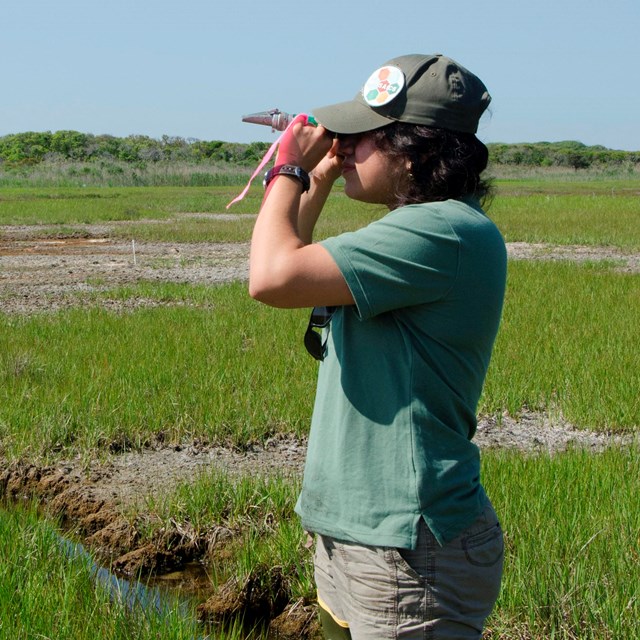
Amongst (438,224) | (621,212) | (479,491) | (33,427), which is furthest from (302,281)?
(621,212)

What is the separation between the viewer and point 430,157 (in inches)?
73.1

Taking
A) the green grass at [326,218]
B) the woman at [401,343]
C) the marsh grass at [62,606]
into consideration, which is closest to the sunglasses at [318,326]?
the woman at [401,343]

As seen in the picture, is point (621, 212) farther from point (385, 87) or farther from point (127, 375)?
point (385, 87)

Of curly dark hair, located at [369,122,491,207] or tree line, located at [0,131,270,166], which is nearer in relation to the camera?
curly dark hair, located at [369,122,491,207]

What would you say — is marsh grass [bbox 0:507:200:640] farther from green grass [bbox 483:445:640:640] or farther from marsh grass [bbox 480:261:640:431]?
marsh grass [bbox 480:261:640:431]

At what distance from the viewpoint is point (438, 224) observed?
70.0 inches

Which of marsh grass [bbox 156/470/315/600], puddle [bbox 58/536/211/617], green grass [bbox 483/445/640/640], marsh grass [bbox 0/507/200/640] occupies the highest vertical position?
green grass [bbox 483/445/640/640]

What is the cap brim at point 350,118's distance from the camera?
6.09ft

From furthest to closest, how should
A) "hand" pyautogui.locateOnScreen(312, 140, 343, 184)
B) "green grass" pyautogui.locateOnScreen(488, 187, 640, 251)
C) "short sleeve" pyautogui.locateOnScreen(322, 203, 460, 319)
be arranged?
1. "green grass" pyautogui.locateOnScreen(488, 187, 640, 251)
2. "hand" pyautogui.locateOnScreen(312, 140, 343, 184)
3. "short sleeve" pyautogui.locateOnScreen(322, 203, 460, 319)

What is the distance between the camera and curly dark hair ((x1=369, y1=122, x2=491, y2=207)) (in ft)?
6.06

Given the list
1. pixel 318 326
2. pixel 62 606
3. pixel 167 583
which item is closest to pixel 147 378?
pixel 167 583

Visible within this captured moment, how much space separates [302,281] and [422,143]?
1.15 ft

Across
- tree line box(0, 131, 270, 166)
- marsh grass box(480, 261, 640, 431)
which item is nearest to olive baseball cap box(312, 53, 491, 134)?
marsh grass box(480, 261, 640, 431)

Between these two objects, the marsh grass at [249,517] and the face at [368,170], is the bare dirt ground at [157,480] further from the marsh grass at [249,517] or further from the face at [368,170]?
the face at [368,170]
